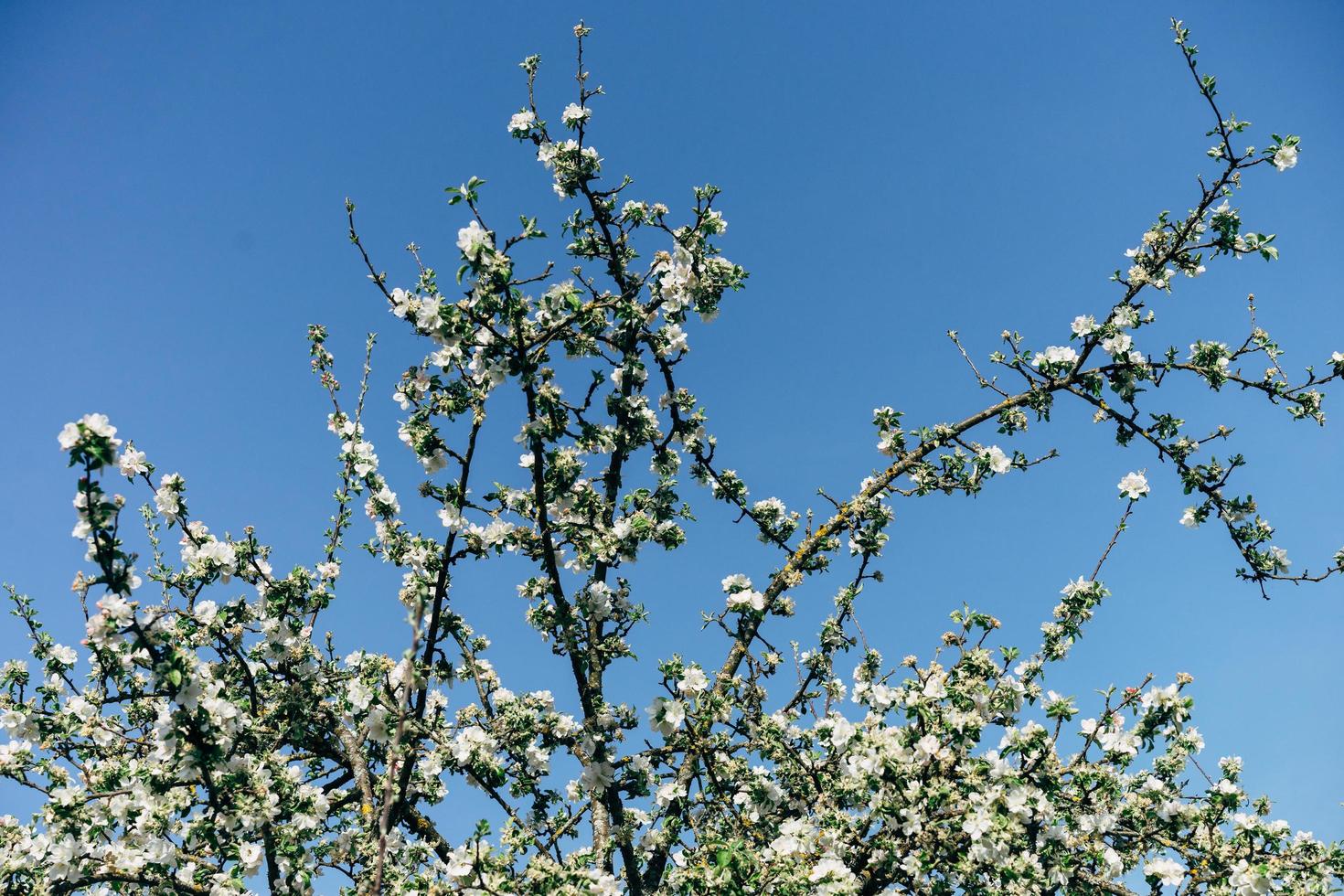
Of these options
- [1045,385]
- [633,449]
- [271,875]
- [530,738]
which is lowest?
[271,875]

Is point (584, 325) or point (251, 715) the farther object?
point (251, 715)

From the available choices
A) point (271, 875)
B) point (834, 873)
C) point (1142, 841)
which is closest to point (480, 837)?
point (271, 875)

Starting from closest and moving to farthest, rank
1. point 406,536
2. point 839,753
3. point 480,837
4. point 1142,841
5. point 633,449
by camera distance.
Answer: point 480,837
point 1142,841
point 839,753
point 633,449
point 406,536

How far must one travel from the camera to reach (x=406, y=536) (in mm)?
7992

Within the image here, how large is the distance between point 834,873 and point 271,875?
11.5ft

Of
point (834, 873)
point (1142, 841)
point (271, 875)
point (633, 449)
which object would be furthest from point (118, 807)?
point (1142, 841)

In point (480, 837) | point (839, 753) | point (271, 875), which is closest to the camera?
point (480, 837)

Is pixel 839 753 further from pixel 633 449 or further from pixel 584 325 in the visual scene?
pixel 584 325

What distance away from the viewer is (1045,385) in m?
7.81

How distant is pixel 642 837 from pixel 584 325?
3.96 meters

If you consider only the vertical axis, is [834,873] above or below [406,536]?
below

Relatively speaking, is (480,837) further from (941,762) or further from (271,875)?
(941,762)

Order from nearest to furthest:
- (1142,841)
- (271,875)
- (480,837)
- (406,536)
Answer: (480,837), (271,875), (1142,841), (406,536)

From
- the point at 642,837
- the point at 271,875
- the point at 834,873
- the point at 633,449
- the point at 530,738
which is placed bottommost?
the point at 271,875
